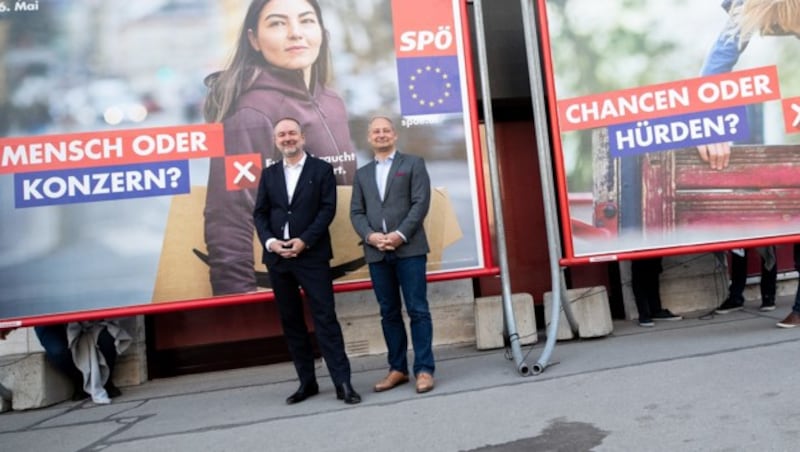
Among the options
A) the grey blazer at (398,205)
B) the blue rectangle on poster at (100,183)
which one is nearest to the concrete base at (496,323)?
the grey blazer at (398,205)

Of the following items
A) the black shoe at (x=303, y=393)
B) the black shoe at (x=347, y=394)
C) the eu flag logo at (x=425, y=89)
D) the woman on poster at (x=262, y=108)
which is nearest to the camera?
the black shoe at (x=347, y=394)

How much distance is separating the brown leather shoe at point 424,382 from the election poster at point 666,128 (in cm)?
141

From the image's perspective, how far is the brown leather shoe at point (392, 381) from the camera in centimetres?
400

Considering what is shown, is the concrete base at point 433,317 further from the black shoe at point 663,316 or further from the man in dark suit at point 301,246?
the black shoe at point 663,316

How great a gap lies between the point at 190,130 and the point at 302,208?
1178 mm

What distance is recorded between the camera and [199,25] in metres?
4.50

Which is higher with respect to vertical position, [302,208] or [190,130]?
[190,130]

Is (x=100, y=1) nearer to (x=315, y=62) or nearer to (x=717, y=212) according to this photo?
(x=315, y=62)

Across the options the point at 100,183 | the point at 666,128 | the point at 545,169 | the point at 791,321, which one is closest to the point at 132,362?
the point at 100,183

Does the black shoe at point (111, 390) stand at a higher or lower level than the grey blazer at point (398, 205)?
lower

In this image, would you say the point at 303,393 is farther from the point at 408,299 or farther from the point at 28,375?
the point at 28,375

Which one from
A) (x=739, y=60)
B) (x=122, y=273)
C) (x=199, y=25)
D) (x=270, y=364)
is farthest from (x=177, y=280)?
(x=739, y=60)

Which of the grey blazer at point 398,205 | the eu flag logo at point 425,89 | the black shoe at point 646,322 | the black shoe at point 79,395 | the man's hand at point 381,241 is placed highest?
the eu flag logo at point 425,89

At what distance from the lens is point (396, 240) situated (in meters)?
3.82
